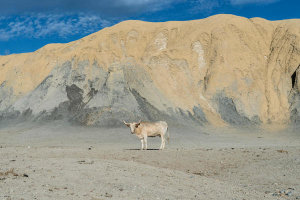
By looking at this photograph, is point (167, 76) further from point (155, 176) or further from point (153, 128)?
point (155, 176)

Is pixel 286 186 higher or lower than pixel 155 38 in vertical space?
lower

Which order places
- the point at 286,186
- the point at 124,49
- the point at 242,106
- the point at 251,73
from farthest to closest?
1. the point at 124,49
2. the point at 251,73
3. the point at 242,106
4. the point at 286,186

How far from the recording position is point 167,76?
55.0 meters

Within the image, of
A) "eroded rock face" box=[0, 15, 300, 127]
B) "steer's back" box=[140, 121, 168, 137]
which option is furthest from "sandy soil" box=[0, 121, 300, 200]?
"eroded rock face" box=[0, 15, 300, 127]

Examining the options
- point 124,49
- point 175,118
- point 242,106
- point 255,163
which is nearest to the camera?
point 255,163

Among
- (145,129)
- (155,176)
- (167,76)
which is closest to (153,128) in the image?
(145,129)

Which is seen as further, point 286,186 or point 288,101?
point 288,101

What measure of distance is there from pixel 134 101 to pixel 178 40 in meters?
18.7

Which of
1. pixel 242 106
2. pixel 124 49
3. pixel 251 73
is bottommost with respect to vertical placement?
pixel 242 106

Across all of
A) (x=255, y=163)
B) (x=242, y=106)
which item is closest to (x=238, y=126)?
(x=242, y=106)

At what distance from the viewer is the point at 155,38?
62594 millimetres

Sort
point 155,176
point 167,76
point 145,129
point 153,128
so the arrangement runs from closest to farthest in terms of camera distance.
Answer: point 155,176
point 145,129
point 153,128
point 167,76

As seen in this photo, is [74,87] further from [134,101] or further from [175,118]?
[175,118]

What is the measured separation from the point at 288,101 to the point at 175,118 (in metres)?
17.8
